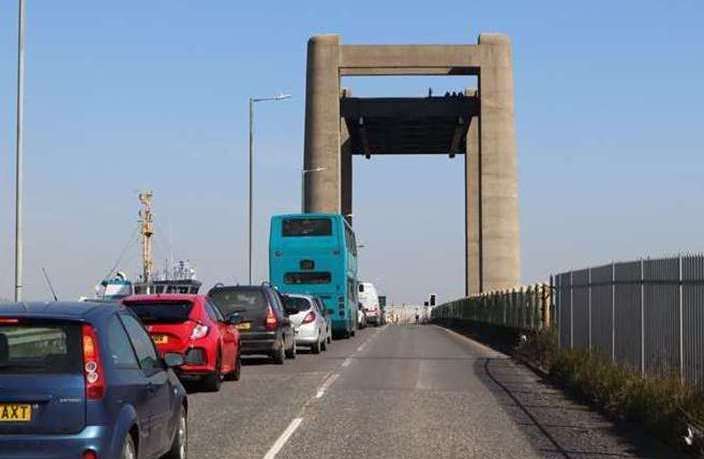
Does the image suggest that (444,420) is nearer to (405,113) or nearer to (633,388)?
(633,388)

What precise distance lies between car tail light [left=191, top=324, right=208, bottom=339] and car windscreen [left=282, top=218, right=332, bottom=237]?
22219 millimetres

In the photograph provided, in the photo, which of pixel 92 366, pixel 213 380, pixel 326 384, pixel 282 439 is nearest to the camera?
pixel 92 366

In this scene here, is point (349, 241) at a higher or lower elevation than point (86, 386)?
higher

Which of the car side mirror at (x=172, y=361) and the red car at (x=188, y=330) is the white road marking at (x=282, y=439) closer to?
the car side mirror at (x=172, y=361)

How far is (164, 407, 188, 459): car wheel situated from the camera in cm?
1040

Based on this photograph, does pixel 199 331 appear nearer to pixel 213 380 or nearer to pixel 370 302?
pixel 213 380

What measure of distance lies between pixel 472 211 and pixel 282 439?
236ft

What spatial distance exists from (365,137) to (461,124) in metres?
8.37

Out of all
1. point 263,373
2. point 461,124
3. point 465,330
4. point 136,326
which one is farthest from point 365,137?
point 136,326

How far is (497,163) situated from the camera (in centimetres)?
7800

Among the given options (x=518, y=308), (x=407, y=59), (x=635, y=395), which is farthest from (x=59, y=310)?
(x=407, y=59)

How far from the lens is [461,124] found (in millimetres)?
85062

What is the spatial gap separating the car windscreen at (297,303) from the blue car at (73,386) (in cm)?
2189

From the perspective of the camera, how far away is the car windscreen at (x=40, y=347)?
26.3 ft
